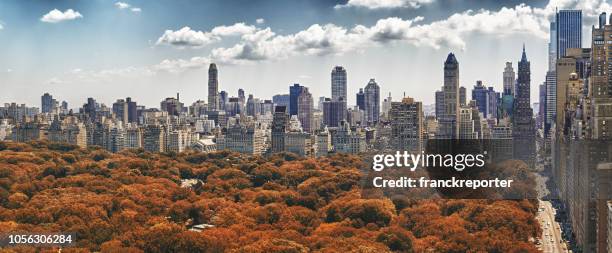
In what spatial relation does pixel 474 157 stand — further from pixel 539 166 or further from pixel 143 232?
pixel 539 166

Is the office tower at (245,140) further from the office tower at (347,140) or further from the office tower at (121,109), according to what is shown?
the office tower at (121,109)

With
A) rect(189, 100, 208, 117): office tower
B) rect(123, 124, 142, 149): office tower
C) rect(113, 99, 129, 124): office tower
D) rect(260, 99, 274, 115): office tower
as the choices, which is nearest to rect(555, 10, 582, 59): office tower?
rect(260, 99, 274, 115): office tower

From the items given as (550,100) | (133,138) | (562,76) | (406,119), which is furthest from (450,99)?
(133,138)

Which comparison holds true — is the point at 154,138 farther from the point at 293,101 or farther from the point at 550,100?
the point at 550,100

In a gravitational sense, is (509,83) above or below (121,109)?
above

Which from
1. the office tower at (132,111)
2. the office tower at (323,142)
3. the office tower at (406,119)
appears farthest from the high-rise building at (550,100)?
the office tower at (132,111)

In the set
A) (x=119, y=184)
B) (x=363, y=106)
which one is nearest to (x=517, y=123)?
(x=363, y=106)

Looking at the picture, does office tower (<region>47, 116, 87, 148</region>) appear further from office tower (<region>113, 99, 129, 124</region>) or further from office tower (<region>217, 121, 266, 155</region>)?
office tower (<region>113, 99, 129, 124</region>)
